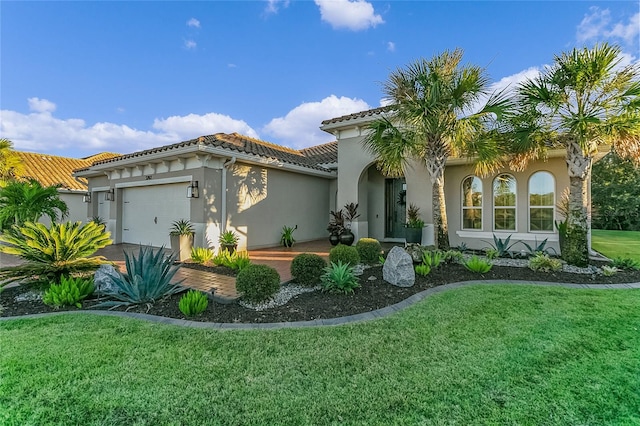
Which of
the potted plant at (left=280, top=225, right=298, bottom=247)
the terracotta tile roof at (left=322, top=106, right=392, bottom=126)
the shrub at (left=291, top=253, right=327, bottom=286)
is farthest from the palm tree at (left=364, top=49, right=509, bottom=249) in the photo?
the potted plant at (left=280, top=225, right=298, bottom=247)

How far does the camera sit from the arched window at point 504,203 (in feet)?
37.6

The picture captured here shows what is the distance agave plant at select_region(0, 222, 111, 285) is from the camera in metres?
6.39

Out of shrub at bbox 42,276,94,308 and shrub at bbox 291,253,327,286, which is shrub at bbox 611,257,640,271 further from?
shrub at bbox 42,276,94,308

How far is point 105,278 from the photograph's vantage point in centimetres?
645

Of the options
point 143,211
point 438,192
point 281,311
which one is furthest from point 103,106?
point 438,192

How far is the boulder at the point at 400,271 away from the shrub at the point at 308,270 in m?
1.62

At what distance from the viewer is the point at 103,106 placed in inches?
520

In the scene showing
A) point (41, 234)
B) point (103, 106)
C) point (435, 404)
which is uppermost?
point (103, 106)

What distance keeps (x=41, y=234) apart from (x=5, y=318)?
202cm

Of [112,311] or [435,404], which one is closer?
[435,404]

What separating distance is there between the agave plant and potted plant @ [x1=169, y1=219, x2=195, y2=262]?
3173 mm

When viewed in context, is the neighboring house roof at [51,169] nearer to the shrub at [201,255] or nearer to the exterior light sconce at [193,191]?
the exterior light sconce at [193,191]

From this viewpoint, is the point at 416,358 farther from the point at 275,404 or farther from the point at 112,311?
the point at 112,311

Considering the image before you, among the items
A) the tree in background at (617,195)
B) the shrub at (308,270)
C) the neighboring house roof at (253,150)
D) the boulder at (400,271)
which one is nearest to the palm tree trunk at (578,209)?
the boulder at (400,271)
